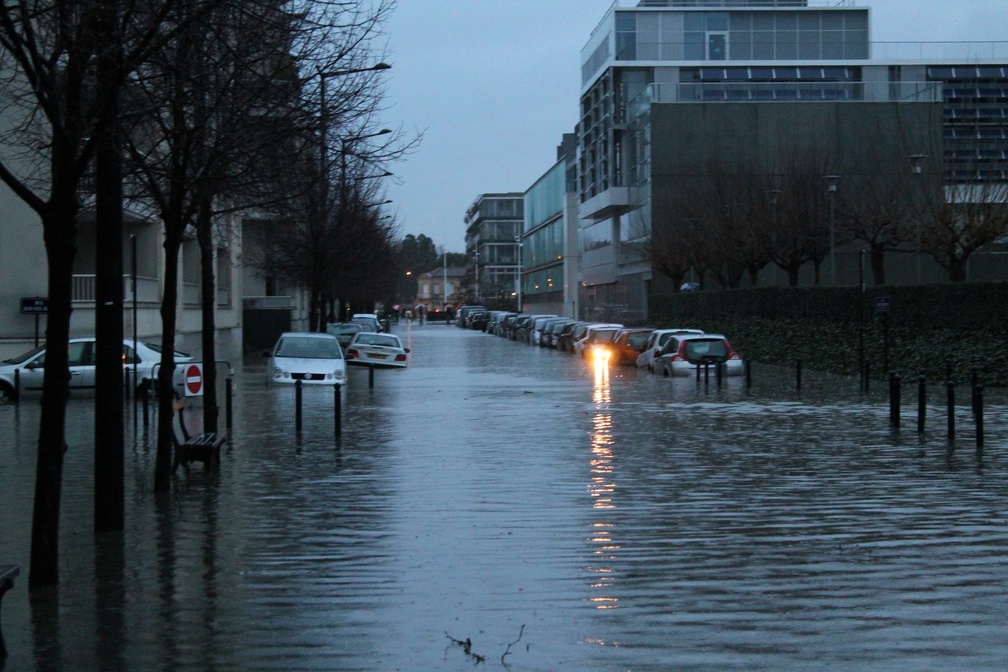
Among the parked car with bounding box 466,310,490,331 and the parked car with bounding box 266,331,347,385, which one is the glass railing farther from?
the parked car with bounding box 466,310,490,331

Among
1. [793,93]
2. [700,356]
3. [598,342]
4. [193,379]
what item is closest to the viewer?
[193,379]

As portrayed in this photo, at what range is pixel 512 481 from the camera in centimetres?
1385

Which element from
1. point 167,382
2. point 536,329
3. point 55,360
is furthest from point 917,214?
point 55,360

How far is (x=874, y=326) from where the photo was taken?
38000 mm

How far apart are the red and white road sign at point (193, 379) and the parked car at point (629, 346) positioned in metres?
26.9

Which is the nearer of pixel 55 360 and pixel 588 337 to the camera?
pixel 55 360

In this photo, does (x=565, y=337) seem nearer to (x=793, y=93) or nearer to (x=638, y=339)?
(x=638, y=339)

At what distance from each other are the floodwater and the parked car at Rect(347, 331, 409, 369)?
21087 mm

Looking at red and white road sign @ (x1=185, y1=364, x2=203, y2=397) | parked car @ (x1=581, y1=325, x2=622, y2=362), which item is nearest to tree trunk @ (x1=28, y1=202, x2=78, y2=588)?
red and white road sign @ (x1=185, y1=364, x2=203, y2=397)

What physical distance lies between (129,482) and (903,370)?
23.4m

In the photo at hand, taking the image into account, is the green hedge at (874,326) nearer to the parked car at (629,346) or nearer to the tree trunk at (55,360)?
the parked car at (629,346)

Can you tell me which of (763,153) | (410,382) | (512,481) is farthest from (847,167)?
(512,481)

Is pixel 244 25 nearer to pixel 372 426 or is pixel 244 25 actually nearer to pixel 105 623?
pixel 105 623

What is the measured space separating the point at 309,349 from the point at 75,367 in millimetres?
5794
